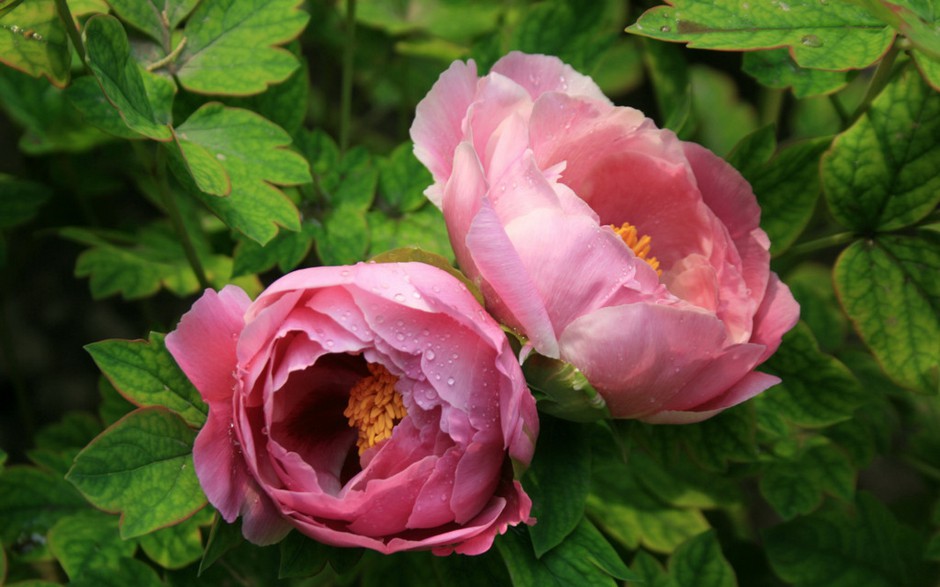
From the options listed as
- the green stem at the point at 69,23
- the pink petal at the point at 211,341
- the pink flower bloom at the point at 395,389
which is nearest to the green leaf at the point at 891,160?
the pink flower bloom at the point at 395,389

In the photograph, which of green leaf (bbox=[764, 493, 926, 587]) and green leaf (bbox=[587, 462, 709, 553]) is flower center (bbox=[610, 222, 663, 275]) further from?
green leaf (bbox=[764, 493, 926, 587])

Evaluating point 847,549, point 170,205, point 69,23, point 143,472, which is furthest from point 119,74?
point 847,549

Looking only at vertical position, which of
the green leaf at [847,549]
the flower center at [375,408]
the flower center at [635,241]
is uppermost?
the flower center at [635,241]

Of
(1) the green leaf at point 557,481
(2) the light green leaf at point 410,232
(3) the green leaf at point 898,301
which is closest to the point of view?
(1) the green leaf at point 557,481

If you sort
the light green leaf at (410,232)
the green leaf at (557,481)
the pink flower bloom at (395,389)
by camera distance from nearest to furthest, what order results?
the pink flower bloom at (395,389), the green leaf at (557,481), the light green leaf at (410,232)

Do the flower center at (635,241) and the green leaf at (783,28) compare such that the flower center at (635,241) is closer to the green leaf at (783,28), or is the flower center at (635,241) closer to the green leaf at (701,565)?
the green leaf at (783,28)
